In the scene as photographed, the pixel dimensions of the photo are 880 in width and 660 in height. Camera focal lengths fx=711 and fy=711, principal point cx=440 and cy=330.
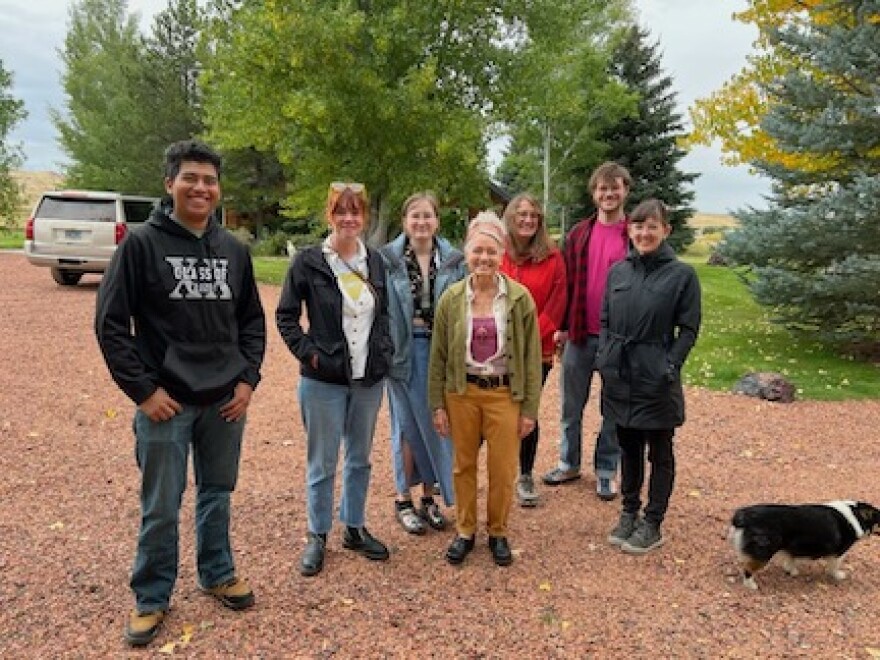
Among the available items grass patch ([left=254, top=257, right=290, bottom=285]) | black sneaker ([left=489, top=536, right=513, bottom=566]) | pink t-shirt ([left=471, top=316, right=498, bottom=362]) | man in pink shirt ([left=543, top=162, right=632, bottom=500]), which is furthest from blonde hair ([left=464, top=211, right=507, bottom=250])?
grass patch ([left=254, top=257, right=290, bottom=285])

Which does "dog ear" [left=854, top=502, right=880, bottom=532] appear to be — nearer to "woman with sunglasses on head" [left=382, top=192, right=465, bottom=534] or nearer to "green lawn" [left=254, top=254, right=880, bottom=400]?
"woman with sunglasses on head" [left=382, top=192, right=465, bottom=534]

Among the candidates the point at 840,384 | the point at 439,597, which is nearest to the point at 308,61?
the point at 840,384

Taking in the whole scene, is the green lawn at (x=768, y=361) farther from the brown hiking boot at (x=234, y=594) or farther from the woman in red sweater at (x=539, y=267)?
the brown hiking boot at (x=234, y=594)

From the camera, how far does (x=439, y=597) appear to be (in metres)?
3.52

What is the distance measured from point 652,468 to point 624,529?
1.35 feet

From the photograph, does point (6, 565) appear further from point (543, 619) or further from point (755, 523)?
point (755, 523)

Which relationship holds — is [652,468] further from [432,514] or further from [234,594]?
[234,594]

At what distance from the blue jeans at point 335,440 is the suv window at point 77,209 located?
37.8 feet

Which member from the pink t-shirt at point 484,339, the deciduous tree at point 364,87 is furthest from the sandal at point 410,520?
the deciduous tree at point 364,87

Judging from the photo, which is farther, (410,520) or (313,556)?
(410,520)

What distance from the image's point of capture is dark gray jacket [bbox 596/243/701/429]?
383 cm

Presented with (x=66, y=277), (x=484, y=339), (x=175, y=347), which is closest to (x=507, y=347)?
(x=484, y=339)

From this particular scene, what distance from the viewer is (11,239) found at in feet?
108

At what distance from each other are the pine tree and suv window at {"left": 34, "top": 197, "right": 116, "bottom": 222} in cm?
2007
